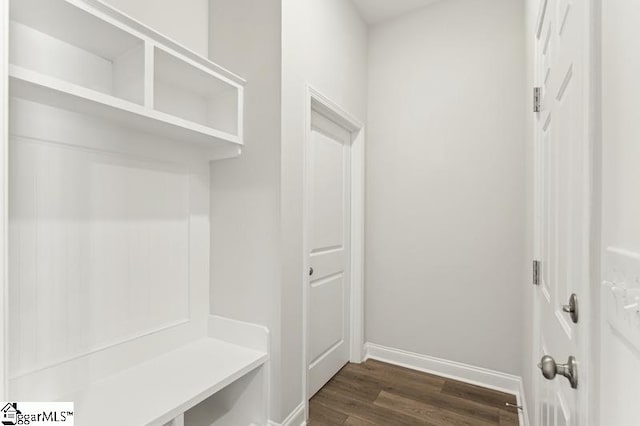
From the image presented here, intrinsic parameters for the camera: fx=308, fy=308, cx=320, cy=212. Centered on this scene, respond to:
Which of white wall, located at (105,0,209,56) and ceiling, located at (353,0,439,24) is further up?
ceiling, located at (353,0,439,24)

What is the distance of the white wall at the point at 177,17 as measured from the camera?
1528 mm

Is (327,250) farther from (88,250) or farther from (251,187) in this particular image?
(88,250)

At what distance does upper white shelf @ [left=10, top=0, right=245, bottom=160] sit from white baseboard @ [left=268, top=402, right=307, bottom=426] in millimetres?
1562

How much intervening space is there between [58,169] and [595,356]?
1783 millimetres

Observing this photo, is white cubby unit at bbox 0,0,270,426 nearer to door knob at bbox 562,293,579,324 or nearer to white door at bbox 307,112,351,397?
white door at bbox 307,112,351,397

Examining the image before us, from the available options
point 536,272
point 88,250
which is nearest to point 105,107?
point 88,250

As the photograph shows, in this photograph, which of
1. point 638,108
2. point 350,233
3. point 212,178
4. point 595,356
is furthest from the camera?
point 350,233

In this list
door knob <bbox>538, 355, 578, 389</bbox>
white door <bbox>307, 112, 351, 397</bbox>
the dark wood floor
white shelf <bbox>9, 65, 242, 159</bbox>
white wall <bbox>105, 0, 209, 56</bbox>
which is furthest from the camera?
white door <bbox>307, 112, 351, 397</bbox>

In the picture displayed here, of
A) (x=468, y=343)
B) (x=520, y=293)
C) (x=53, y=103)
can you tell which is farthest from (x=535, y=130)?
(x=53, y=103)

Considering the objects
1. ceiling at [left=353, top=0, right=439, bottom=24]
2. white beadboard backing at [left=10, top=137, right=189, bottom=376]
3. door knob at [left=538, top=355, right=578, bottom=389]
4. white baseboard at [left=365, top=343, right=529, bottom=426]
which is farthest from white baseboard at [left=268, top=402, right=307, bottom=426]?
ceiling at [left=353, top=0, right=439, bottom=24]

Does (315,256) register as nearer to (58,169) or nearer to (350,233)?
(350,233)

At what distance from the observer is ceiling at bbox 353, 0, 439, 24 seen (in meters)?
2.45

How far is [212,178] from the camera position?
6.28ft

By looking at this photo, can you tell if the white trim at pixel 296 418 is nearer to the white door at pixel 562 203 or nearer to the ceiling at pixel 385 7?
the white door at pixel 562 203
